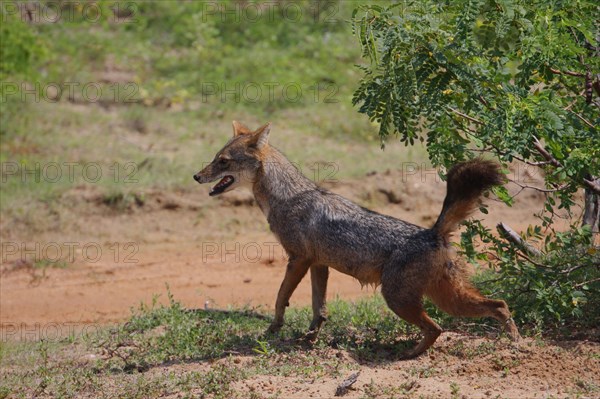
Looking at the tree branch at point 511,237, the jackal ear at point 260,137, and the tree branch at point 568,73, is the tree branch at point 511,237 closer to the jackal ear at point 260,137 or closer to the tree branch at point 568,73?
the tree branch at point 568,73

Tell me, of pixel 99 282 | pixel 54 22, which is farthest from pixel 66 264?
pixel 54 22

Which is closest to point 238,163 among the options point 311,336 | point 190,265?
point 311,336

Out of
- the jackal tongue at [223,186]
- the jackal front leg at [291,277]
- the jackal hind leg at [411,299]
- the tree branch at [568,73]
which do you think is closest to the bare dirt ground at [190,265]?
the jackal hind leg at [411,299]

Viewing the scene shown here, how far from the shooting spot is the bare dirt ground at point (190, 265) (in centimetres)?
748

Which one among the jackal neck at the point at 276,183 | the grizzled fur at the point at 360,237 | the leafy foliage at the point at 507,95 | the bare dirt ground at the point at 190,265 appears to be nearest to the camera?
the leafy foliage at the point at 507,95

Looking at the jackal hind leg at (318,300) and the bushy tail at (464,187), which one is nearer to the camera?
the bushy tail at (464,187)

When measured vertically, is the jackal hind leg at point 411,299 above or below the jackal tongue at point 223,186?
below

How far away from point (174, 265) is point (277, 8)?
845cm

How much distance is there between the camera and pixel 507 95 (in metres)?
7.05

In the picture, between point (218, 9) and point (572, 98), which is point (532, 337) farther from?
point (218, 9)

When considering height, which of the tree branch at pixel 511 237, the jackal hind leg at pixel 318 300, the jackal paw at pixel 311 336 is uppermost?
the tree branch at pixel 511 237

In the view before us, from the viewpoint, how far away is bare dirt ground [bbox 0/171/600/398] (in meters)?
7.48

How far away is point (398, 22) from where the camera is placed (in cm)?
714

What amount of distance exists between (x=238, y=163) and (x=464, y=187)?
8.12 ft
